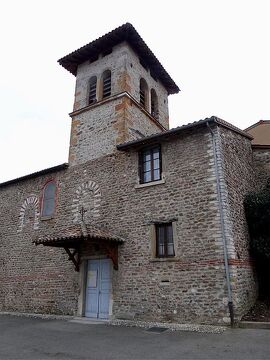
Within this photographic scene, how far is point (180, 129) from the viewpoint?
9.47m

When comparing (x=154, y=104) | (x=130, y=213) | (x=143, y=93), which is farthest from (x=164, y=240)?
(x=154, y=104)

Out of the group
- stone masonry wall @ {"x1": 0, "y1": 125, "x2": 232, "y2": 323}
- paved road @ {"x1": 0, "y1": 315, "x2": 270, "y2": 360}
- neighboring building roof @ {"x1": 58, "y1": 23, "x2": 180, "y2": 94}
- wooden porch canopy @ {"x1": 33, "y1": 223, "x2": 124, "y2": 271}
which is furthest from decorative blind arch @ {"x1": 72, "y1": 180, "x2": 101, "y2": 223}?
neighboring building roof @ {"x1": 58, "y1": 23, "x2": 180, "y2": 94}

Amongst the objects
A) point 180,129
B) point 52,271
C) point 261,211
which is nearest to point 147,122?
point 180,129

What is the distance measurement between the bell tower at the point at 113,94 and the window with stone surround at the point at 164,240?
3.94 metres

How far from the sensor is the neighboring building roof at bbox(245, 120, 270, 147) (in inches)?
532

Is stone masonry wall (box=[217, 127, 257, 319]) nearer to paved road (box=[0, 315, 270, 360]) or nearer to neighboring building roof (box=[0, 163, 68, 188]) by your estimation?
paved road (box=[0, 315, 270, 360])

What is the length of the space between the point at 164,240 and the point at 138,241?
34.4 inches

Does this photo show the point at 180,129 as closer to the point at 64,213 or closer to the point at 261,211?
the point at 261,211

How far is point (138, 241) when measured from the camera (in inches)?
373

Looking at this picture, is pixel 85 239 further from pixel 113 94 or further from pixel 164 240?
pixel 113 94

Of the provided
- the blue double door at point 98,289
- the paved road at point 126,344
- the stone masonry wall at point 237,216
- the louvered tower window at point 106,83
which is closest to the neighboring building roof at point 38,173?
the louvered tower window at point 106,83

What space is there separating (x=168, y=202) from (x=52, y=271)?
540cm

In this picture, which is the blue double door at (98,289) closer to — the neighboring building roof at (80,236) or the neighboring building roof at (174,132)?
the neighboring building roof at (80,236)

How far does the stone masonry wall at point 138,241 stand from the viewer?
26.8 ft
